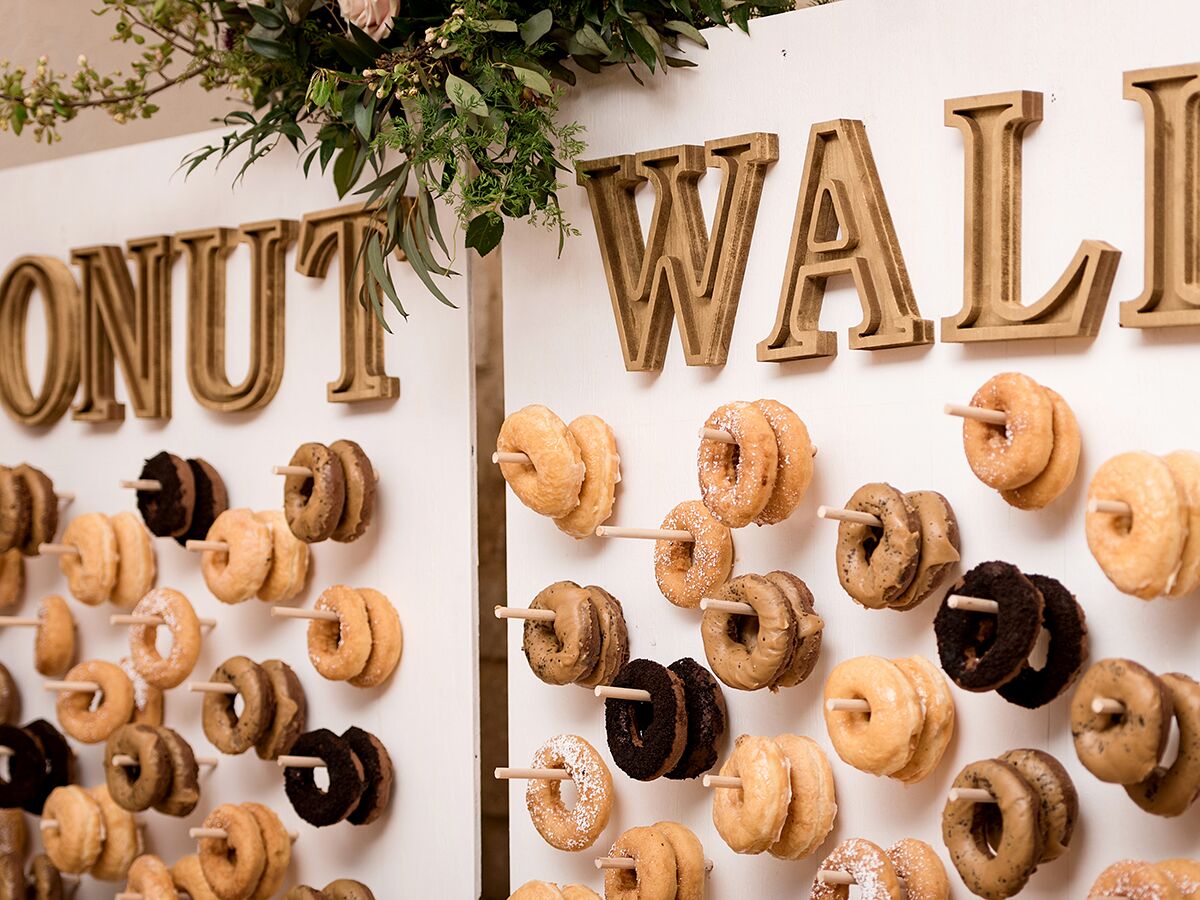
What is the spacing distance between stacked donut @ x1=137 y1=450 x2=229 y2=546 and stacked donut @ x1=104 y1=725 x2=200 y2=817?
0.35 meters

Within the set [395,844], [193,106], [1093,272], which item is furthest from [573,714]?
[193,106]

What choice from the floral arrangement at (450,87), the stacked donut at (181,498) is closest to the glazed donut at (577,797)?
the floral arrangement at (450,87)

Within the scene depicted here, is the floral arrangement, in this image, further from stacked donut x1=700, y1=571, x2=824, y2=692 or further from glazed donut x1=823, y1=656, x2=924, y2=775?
glazed donut x1=823, y1=656, x2=924, y2=775

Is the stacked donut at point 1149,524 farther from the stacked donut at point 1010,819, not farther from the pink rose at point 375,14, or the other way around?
the pink rose at point 375,14

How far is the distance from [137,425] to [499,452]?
96 centimetres

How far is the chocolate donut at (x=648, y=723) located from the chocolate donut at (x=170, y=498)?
91cm

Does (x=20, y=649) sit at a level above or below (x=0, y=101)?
below

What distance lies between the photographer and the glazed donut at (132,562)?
2.68 meters

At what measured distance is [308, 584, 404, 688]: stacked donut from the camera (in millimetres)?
2346

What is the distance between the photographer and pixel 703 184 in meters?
2.07

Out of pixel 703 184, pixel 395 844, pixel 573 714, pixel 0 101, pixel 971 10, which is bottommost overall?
pixel 395 844

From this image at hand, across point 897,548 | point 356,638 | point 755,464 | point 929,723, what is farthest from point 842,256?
point 356,638

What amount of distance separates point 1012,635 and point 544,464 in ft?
2.35

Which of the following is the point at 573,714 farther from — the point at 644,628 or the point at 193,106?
the point at 193,106
